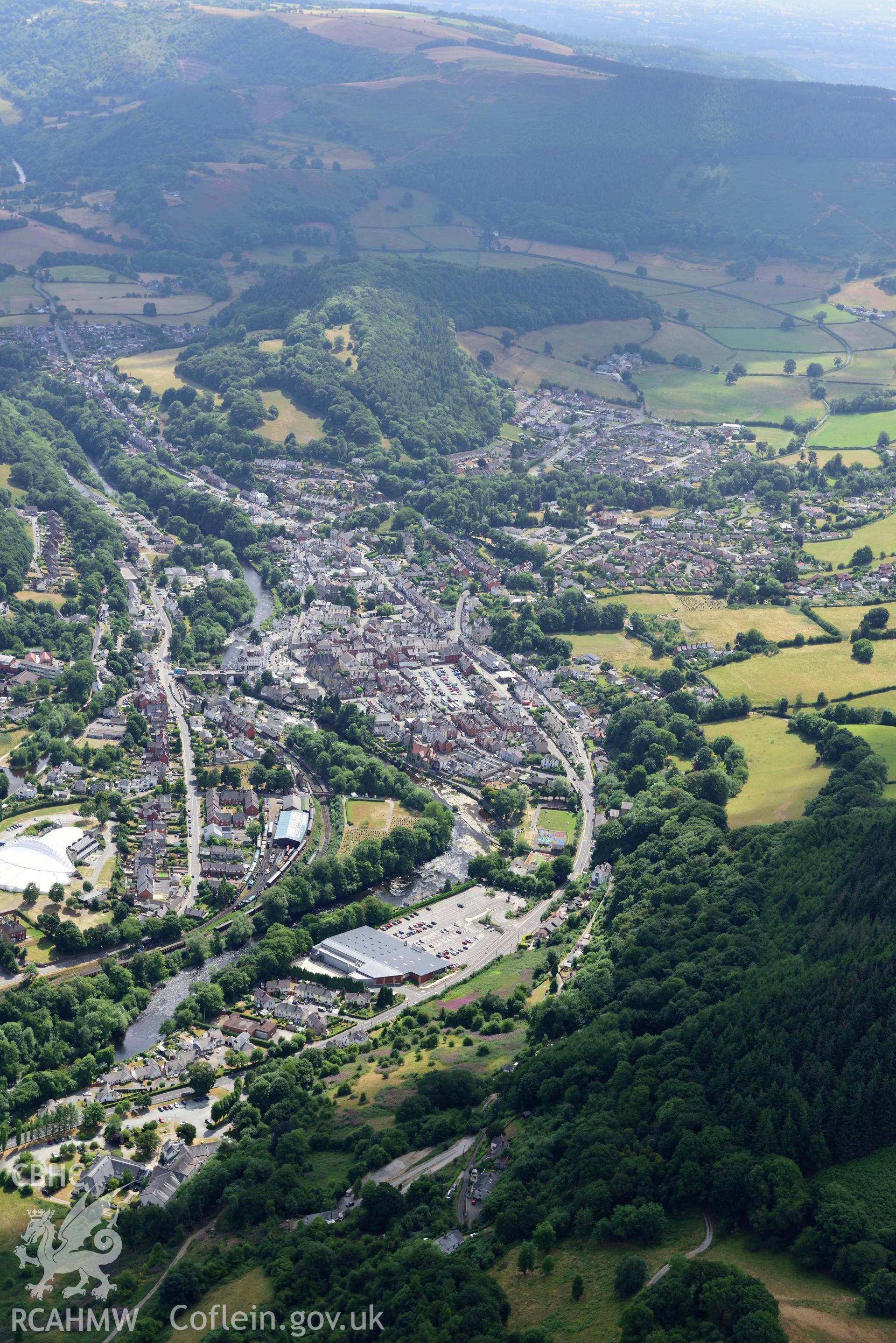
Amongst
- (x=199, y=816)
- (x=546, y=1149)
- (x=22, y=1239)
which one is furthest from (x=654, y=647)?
(x=22, y=1239)

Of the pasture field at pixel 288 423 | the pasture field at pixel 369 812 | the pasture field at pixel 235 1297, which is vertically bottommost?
the pasture field at pixel 369 812

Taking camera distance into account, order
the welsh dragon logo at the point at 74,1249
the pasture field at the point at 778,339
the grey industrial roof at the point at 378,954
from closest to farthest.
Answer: the welsh dragon logo at the point at 74,1249
the grey industrial roof at the point at 378,954
the pasture field at the point at 778,339

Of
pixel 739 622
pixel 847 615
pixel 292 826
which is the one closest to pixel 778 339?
Answer: pixel 847 615

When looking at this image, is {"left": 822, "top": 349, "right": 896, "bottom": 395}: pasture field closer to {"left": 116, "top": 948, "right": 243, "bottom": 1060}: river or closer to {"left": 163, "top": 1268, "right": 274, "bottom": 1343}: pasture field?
{"left": 116, "top": 948, "right": 243, "bottom": 1060}: river

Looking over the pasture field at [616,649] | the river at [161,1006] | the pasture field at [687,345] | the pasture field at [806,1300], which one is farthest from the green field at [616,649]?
the pasture field at [687,345]

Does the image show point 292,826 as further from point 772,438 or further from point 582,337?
point 582,337

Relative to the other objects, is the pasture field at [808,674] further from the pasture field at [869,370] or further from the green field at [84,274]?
the green field at [84,274]

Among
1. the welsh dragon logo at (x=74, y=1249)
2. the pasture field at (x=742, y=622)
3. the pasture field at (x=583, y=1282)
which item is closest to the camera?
the pasture field at (x=583, y=1282)
